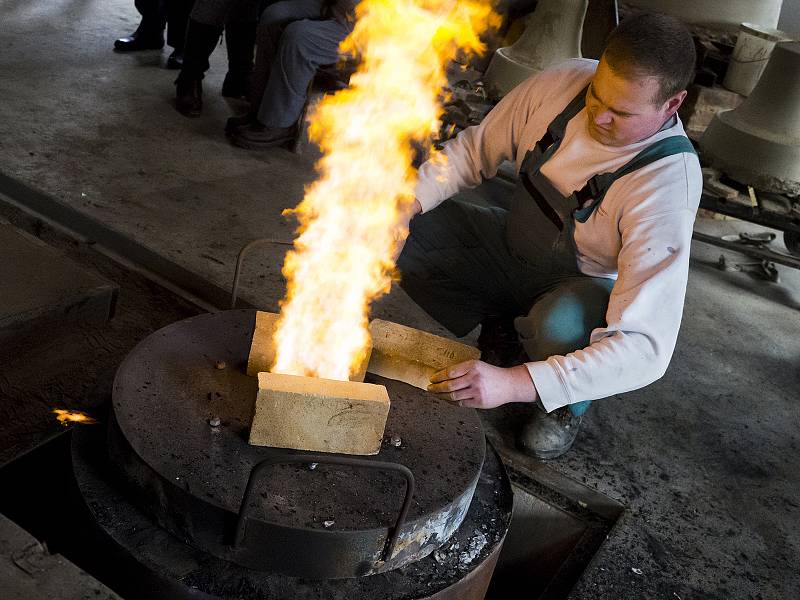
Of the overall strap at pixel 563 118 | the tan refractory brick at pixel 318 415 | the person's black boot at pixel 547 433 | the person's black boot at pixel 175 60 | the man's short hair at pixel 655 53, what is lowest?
the person's black boot at pixel 175 60

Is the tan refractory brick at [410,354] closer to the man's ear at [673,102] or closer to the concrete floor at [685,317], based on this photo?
the concrete floor at [685,317]

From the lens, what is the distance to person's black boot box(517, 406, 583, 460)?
8.58 feet

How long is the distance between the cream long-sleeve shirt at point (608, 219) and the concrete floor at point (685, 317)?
1.85ft

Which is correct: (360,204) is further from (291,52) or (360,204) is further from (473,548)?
(291,52)

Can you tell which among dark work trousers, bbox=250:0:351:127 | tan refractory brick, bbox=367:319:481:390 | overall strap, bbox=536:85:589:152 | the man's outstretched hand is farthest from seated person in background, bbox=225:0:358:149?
the man's outstretched hand

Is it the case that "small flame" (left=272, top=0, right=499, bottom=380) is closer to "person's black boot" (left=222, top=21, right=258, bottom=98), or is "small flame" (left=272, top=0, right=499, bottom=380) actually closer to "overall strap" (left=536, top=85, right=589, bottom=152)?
"overall strap" (left=536, top=85, right=589, bottom=152)

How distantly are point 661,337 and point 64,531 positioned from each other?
57.8 inches

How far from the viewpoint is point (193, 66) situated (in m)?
4.70

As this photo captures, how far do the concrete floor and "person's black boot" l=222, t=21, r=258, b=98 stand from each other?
148 mm

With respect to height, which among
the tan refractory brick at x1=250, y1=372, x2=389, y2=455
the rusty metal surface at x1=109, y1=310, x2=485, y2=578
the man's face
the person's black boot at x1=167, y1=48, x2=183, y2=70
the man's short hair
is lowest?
the person's black boot at x1=167, y1=48, x2=183, y2=70

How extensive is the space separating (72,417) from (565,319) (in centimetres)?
131

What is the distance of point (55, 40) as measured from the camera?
5.27m

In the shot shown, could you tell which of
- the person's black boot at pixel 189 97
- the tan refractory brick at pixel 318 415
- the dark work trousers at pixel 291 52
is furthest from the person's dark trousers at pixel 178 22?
the tan refractory brick at pixel 318 415

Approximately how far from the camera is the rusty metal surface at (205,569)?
1.62 metres
